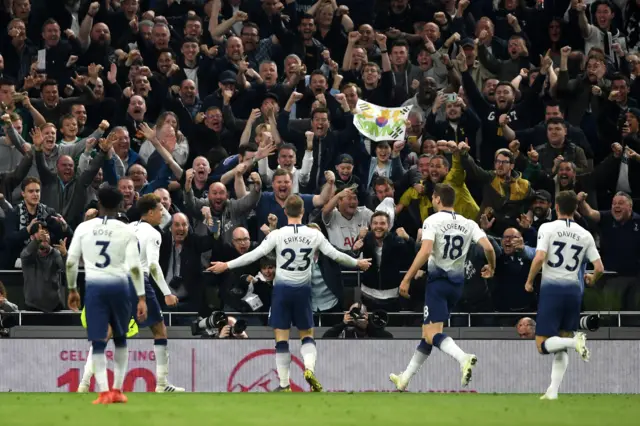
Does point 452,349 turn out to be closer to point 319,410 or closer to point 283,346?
point 283,346

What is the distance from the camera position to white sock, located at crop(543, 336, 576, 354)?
16219mm

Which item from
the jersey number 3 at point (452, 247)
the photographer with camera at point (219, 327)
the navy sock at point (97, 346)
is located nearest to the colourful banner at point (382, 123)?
the photographer with camera at point (219, 327)

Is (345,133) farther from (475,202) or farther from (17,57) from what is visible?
(17,57)

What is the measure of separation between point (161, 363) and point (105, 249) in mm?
3423

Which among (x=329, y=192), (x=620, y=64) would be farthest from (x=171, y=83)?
(x=620, y=64)

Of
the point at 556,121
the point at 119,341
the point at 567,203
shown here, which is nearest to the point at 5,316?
the point at 119,341

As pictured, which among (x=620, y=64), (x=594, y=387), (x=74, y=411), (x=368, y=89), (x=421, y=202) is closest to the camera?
(x=74, y=411)

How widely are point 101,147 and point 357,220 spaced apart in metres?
4.13

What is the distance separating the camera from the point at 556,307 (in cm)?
1647

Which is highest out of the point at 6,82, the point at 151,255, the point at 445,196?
the point at 6,82

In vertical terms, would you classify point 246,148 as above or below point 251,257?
above

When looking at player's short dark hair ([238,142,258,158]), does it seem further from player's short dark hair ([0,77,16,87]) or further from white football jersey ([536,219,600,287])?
white football jersey ([536,219,600,287])

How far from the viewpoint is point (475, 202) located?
71.7ft

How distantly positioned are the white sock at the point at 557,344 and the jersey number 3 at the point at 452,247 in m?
1.60
